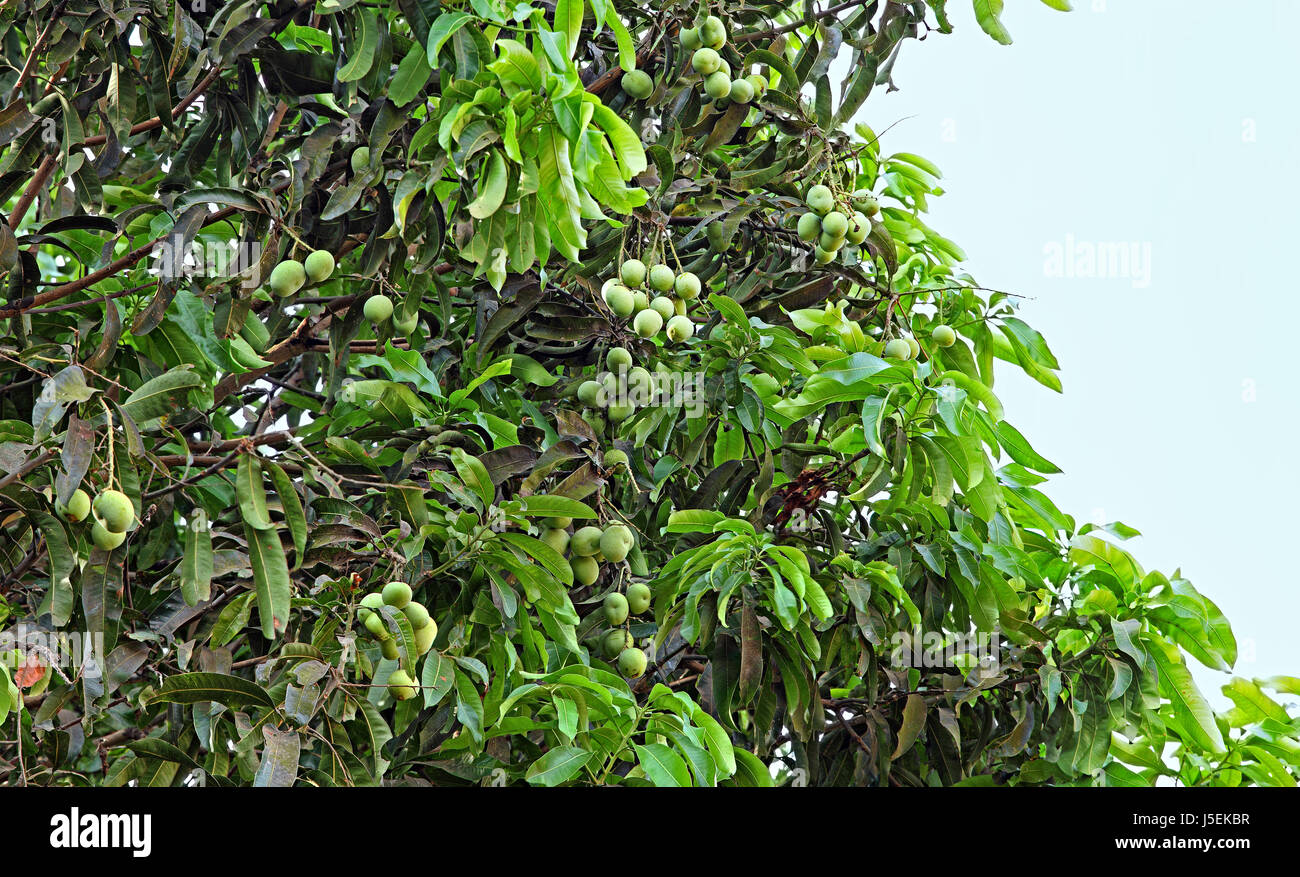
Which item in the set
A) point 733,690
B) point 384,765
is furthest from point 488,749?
point 733,690

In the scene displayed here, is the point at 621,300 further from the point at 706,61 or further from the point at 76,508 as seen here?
the point at 76,508

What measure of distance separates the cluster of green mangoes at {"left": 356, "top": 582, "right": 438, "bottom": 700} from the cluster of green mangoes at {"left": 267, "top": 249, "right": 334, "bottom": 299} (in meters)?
0.70

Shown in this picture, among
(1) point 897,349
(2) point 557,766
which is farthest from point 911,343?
(2) point 557,766

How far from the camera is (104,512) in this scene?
7.64 feet

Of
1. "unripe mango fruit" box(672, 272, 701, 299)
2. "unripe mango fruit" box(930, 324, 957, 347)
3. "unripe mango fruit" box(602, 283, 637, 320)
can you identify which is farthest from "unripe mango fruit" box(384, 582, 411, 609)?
"unripe mango fruit" box(930, 324, 957, 347)

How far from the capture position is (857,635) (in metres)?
3.23

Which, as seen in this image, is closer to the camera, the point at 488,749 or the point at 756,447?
the point at 488,749

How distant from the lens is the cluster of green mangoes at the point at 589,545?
9.62ft

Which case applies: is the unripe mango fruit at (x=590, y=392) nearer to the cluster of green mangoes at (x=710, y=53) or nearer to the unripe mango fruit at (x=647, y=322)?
the unripe mango fruit at (x=647, y=322)

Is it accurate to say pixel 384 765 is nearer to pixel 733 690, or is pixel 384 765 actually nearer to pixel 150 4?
pixel 733 690

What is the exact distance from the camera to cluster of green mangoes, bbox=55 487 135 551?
2.33 metres

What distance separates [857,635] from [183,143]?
2.03 meters
